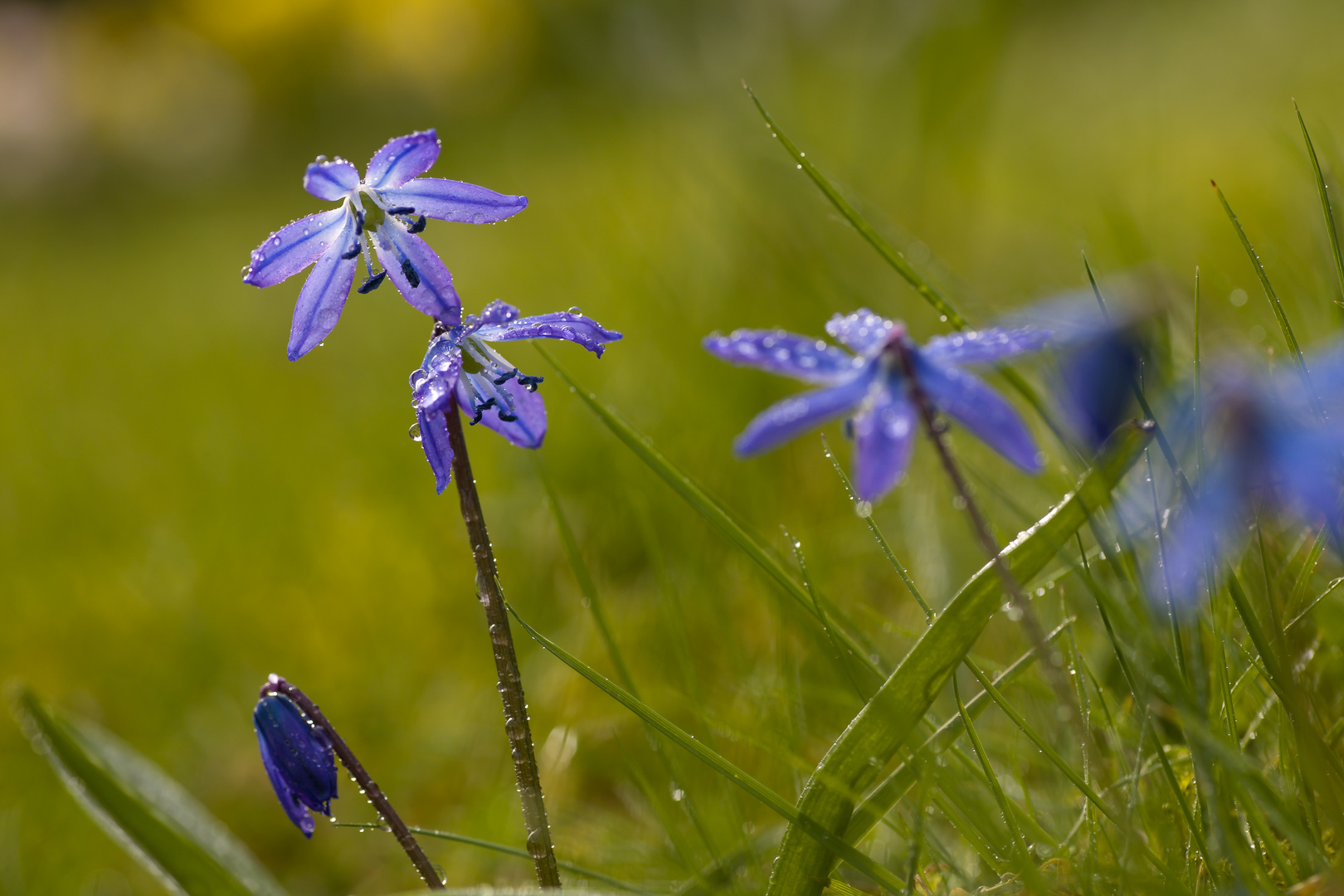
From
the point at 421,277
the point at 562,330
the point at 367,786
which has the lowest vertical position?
the point at 367,786

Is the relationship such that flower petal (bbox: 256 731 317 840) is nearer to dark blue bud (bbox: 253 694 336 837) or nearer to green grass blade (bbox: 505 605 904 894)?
dark blue bud (bbox: 253 694 336 837)

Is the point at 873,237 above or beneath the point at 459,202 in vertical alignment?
beneath

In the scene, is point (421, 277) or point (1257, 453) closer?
point (1257, 453)

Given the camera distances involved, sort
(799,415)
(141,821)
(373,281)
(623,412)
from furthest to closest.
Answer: (623,412) → (141,821) → (373,281) → (799,415)

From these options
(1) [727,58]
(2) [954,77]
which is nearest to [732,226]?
(2) [954,77]

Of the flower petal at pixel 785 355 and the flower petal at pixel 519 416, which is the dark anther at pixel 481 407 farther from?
the flower petal at pixel 785 355

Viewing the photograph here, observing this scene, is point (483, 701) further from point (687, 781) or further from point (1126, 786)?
point (1126, 786)

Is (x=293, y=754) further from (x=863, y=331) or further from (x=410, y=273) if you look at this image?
(x=863, y=331)

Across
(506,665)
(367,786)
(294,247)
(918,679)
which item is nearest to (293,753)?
(367,786)

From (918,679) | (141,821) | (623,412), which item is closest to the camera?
(918,679)
